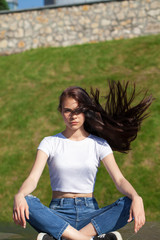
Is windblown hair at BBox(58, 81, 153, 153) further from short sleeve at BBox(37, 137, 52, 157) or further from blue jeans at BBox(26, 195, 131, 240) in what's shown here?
blue jeans at BBox(26, 195, 131, 240)

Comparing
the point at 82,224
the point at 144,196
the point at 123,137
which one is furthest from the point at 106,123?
the point at 144,196

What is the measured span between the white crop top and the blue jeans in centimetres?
13

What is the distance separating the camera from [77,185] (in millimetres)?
3070

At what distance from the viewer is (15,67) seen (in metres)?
11.5

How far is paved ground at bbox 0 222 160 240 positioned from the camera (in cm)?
393

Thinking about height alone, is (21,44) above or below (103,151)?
above

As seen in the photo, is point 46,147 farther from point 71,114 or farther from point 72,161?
point 71,114

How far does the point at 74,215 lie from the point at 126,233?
1358 millimetres

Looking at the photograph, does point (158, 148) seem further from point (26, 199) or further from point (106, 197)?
point (26, 199)

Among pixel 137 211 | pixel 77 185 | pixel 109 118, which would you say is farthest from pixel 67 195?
pixel 109 118

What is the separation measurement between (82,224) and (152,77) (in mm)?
6366

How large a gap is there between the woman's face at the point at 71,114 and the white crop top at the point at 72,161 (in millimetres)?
148

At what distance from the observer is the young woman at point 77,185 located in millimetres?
2867

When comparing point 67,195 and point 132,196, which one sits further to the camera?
point 67,195
